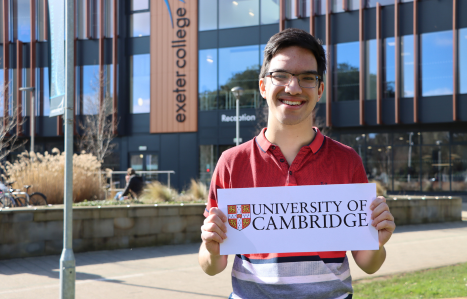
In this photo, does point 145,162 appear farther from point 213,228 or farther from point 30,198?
point 213,228

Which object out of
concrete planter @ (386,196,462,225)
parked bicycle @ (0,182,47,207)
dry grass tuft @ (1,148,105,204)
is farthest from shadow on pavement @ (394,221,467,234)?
parked bicycle @ (0,182,47,207)

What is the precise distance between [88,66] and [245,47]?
9.86 metres

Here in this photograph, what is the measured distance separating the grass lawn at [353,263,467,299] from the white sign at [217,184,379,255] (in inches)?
155

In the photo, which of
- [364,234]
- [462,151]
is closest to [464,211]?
[462,151]

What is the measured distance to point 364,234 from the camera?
200 centimetres

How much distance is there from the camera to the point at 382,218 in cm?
193

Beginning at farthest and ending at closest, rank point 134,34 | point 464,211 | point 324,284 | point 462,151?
point 134,34, point 462,151, point 464,211, point 324,284

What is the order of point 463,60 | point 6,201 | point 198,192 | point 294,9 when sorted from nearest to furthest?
point 6,201, point 198,192, point 463,60, point 294,9

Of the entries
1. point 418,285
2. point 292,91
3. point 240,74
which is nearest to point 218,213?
point 292,91

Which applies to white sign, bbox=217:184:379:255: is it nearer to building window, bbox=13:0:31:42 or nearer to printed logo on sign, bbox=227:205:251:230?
printed logo on sign, bbox=227:205:251:230

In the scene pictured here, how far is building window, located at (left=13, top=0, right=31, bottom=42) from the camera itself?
97.1 feet

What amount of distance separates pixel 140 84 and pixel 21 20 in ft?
28.9

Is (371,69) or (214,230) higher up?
(371,69)

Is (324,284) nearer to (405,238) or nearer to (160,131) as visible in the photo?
(405,238)
